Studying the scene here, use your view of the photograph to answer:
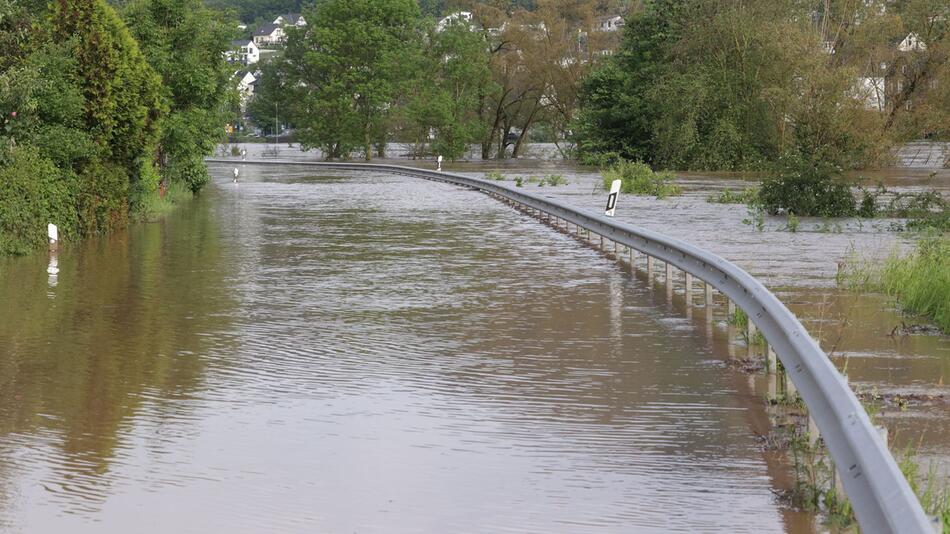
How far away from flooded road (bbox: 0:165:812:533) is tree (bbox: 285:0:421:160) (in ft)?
289

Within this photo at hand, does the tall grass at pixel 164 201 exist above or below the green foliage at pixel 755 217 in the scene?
below

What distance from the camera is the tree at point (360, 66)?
10881 cm

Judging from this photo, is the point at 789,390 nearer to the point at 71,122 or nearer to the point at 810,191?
the point at 71,122

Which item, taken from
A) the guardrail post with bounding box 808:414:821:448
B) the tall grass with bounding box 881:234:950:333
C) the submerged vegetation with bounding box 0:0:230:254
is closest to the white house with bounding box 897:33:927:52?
the submerged vegetation with bounding box 0:0:230:254

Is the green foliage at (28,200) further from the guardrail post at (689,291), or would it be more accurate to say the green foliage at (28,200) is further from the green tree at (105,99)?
the guardrail post at (689,291)

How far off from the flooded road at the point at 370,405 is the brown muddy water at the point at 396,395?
0.03 m

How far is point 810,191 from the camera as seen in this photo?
3472 cm

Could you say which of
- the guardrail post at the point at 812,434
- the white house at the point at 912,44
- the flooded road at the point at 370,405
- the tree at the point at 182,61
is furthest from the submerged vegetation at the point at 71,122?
the white house at the point at 912,44

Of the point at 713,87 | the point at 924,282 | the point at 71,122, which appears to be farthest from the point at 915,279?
the point at 713,87

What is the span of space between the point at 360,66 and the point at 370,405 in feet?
335

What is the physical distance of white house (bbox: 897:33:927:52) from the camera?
81312 millimetres

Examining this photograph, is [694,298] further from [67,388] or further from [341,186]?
[341,186]

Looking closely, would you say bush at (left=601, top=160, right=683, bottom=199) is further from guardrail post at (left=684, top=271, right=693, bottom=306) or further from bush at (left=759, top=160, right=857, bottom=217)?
guardrail post at (left=684, top=271, right=693, bottom=306)

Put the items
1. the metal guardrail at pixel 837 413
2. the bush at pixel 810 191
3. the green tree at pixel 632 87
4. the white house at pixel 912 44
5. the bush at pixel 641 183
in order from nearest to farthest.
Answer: the metal guardrail at pixel 837 413, the bush at pixel 810 191, the bush at pixel 641 183, the green tree at pixel 632 87, the white house at pixel 912 44
